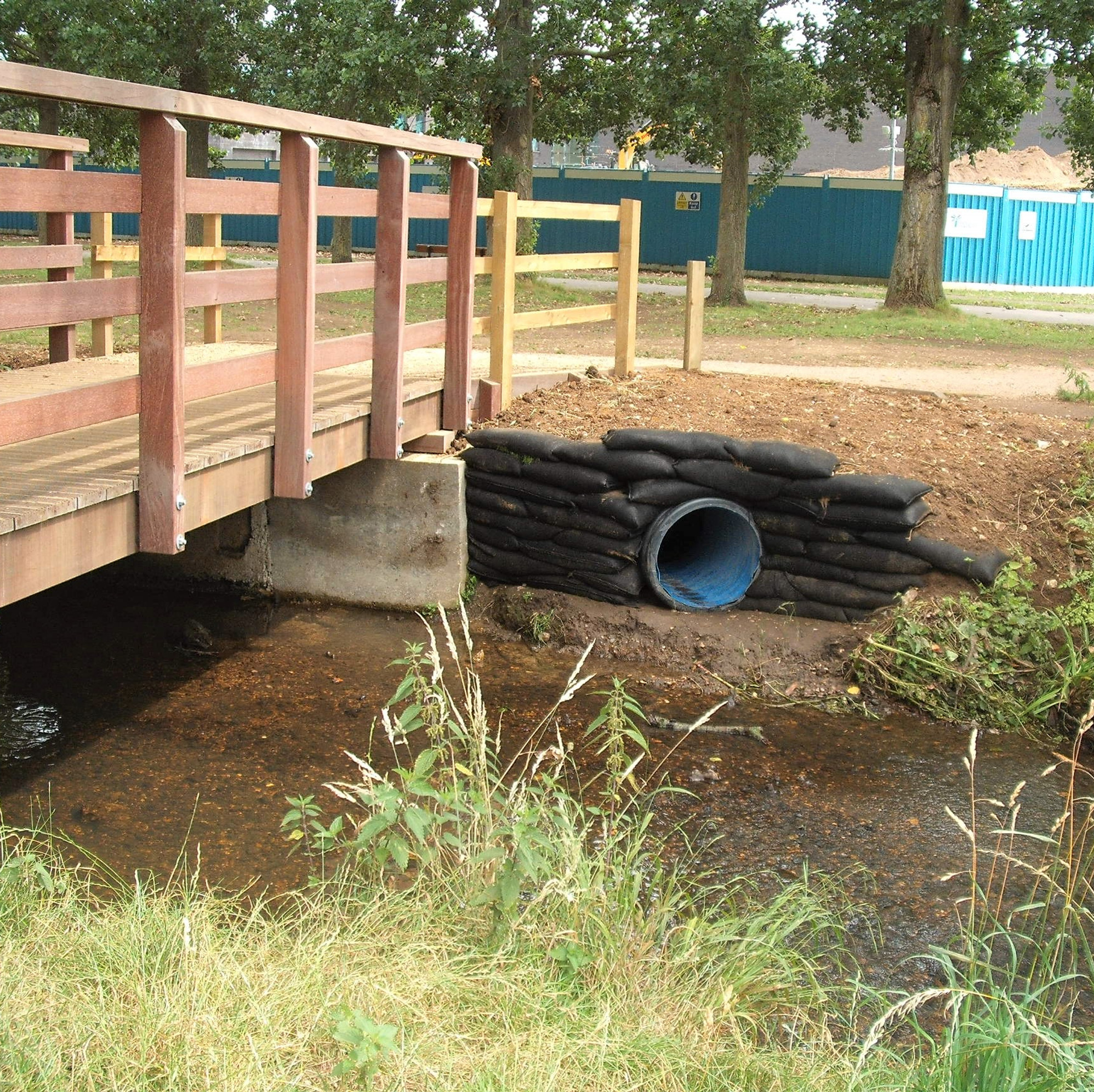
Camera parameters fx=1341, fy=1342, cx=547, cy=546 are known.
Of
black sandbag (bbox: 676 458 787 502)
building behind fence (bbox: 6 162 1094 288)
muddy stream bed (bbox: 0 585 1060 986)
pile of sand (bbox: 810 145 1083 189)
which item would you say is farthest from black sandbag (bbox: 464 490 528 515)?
pile of sand (bbox: 810 145 1083 189)

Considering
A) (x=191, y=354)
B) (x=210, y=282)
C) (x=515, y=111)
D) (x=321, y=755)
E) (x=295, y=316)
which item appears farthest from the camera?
(x=515, y=111)

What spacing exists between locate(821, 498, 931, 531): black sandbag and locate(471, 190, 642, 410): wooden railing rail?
2.38m

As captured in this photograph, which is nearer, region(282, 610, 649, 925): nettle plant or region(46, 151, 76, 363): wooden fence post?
region(282, 610, 649, 925): nettle plant

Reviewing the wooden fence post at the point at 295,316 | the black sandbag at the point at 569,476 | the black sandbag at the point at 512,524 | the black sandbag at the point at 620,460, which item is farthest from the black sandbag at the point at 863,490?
the wooden fence post at the point at 295,316

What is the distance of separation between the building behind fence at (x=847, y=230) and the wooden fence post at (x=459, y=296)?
22.9 metres

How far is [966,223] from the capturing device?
31.5m

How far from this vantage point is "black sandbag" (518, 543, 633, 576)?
23.3ft

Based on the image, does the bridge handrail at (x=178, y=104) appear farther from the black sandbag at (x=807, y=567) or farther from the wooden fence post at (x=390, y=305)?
the black sandbag at (x=807, y=567)

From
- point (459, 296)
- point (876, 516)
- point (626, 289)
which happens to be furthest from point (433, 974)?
point (626, 289)

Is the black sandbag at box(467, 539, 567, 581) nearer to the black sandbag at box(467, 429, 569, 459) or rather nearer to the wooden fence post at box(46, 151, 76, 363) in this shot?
the black sandbag at box(467, 429, 569, 459)

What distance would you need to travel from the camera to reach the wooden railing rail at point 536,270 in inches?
Result: 321

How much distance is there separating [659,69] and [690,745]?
587 inches

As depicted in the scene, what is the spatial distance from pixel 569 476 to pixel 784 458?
1.15 m

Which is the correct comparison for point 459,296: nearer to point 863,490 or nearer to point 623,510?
point 623,510
